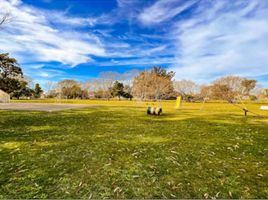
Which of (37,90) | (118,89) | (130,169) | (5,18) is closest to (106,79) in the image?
(118,89)

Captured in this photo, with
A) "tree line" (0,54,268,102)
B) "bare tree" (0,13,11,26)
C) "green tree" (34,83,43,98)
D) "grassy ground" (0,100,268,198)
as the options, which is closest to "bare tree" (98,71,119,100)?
"tree line" (0,54,268,102)

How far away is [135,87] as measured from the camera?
47.2 meters

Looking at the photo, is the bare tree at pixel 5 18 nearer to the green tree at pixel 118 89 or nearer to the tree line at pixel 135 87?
the tree line at pixel 135 87

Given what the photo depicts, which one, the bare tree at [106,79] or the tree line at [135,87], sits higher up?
the bare tree at [106,79]

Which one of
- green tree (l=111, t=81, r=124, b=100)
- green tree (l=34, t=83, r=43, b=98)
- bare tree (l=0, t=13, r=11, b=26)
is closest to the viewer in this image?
bare tree (l=0, t=13, r=11, b=26)

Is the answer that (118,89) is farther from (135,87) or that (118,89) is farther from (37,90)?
(37,90)

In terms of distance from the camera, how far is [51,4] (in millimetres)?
15141

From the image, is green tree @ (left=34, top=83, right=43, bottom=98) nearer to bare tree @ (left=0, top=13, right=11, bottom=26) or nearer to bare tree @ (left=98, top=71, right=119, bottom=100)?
bare tree @ (left=98, top=71, right=119, bottom=100)

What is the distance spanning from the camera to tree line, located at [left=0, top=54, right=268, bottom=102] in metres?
28.2

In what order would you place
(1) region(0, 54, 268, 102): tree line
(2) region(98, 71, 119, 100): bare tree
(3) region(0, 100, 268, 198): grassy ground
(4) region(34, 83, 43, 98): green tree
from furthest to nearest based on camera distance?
(2) region(98, 71, 119, 100): bare tree, (4) region(34, 83, 43, 98): green tree, (1) region(0, 54, 268, 102): tree line, (3) region(0, 100, 268, 198): grassy ground

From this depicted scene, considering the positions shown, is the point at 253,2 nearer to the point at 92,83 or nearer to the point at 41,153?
the point at 41,153

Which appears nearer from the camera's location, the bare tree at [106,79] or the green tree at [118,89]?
the green tree at [118,89]

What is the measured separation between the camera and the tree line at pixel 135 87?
2824 centimetres

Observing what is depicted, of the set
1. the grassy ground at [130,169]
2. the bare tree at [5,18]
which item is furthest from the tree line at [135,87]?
the grassy ground at [130,169]
